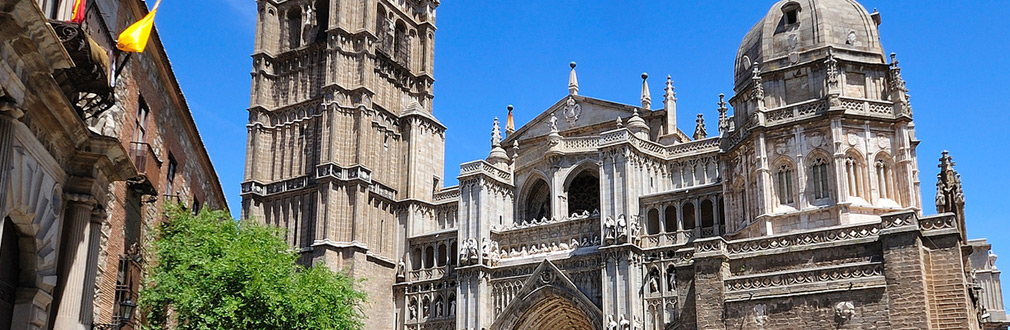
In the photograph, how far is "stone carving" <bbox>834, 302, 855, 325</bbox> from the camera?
27.5 m

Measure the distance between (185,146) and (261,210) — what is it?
83.3 feet

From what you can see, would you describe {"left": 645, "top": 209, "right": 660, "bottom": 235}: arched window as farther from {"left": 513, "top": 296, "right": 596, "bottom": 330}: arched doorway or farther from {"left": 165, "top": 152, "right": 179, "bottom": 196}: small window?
{"left": 165, "top": 152, "right": 179, "bottom": 196}: small window

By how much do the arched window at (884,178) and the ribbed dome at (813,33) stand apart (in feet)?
13.9

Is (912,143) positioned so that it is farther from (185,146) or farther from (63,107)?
(63,107)

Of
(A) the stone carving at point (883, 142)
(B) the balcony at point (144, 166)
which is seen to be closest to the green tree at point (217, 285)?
(B) the balcony at point (144, 166)

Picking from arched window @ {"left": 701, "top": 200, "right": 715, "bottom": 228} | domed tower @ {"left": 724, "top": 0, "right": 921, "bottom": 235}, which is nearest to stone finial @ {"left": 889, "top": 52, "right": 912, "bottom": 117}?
domed tower @ {"left": 724, "top": 0, "right": 921, "bottom": 235}

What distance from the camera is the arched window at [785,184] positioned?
128ft

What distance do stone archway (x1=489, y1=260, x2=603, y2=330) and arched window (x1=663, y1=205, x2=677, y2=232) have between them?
16.2 feet

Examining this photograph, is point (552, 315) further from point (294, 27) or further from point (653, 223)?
point (294, 27)

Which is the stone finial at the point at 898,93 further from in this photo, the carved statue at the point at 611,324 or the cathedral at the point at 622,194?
the carved statue at the point at 611,324

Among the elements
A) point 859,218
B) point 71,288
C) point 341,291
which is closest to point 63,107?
point 71,288

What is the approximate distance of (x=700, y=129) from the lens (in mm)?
53344

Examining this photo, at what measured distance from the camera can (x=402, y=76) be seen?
57.8 metres

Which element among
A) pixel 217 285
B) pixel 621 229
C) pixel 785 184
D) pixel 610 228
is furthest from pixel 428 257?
pixel 217 285
